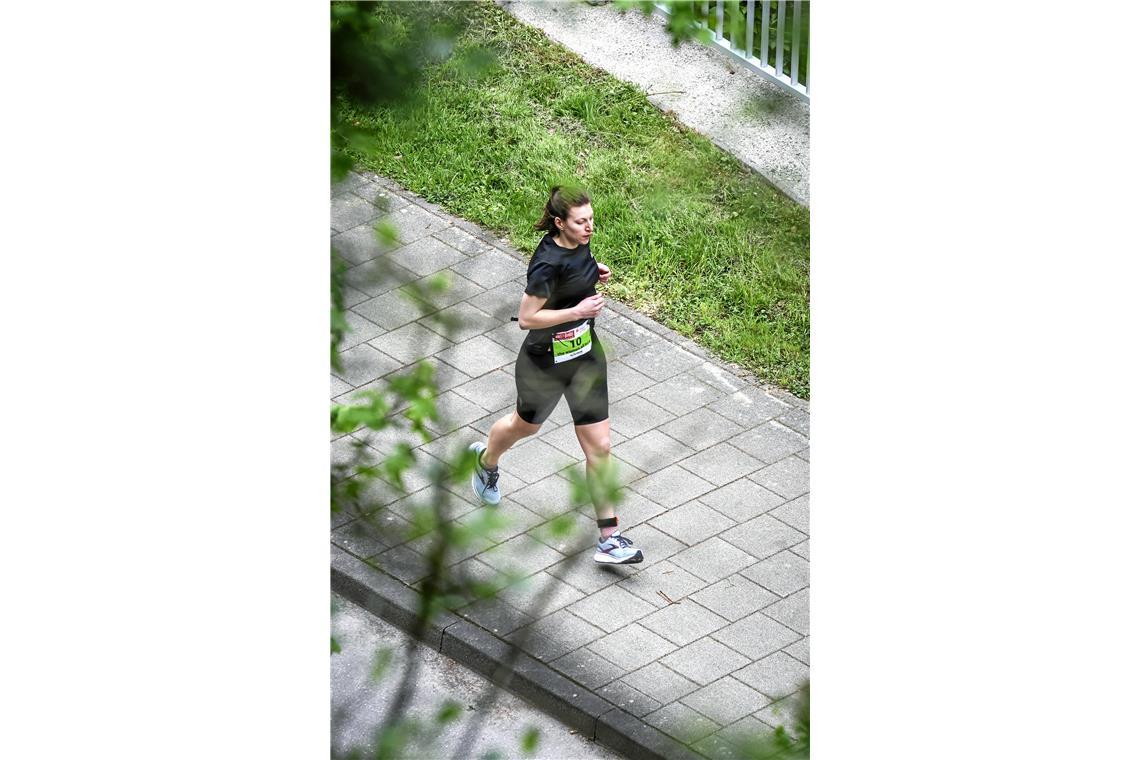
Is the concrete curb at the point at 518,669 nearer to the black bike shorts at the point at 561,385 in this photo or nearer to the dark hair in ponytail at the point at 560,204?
the black bike shorts at the point at 561,385

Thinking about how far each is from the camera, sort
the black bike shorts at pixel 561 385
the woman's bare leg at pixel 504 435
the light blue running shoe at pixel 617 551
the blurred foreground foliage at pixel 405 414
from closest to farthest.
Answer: the blurred foreground foliage at pixel 405 414, the black bike shorts at pixel 561 385, the woman's bare leg at pixel 504 435, the light blue running shoe at pixel 617 551

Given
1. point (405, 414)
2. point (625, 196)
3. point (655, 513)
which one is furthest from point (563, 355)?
point (405, 414)

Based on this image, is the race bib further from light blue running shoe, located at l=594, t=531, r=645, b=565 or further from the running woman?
light blue running shoe, located at l=594, t=531, r=645, b=565

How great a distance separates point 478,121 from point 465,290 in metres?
0.57

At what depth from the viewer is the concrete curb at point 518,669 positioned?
493 cm

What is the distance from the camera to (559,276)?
496 cm

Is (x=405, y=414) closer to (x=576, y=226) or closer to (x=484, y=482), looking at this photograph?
(x=576, y=226)

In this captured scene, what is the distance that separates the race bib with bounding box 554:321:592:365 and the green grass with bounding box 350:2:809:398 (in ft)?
1.66

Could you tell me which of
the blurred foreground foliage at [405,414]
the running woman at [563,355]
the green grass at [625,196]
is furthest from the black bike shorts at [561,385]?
the blurred foreground foliage at [405,414]

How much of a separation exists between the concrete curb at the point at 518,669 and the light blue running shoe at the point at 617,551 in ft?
1.40

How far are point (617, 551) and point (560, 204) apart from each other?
1158 mm

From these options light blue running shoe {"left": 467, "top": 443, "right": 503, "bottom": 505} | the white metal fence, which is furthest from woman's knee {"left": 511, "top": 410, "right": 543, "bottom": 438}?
the white metal fence

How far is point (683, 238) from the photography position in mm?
5859

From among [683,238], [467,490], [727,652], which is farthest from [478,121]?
[727,652]
